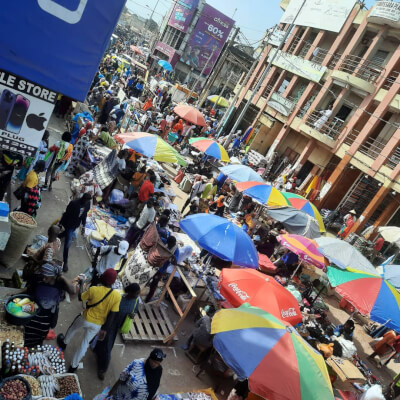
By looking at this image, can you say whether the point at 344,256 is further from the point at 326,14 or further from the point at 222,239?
the point at 326,14

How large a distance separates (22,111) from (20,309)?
2398 millimetres

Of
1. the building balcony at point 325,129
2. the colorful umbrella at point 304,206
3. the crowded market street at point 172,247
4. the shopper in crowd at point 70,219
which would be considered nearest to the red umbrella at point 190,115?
the crowded market street at point 172,247

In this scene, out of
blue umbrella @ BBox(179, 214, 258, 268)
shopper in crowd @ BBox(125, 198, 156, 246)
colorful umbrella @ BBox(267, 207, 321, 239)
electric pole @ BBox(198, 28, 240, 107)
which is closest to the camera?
blue umbrella @ BBox(179, 214, 258, 268)

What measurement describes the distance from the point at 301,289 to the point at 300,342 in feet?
23.9

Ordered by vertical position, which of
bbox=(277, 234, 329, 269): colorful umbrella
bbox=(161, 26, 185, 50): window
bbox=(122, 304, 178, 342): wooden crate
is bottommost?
bbox=(122, 304, 178, 342): wooden crate

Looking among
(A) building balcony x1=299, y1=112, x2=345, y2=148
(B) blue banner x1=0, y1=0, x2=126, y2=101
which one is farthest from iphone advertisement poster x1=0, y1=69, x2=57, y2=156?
(A) building balcony x1=299, y1=112, x2=345, y2=148

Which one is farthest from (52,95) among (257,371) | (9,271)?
(257,371)

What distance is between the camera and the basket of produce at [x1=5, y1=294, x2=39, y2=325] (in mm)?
3976

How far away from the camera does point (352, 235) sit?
60.7ft

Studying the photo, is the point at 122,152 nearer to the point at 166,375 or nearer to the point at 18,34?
the point at 166,375

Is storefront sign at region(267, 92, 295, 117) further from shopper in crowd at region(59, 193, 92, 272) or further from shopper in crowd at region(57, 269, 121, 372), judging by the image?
shopper in crowd at region(57, 269, 121, 372)

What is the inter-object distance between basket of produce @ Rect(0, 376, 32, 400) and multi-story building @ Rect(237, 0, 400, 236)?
19.7 metres

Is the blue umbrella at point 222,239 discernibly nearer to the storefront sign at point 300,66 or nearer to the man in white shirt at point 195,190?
the man in white shirt at point 195,190

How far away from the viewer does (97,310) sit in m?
4.80
